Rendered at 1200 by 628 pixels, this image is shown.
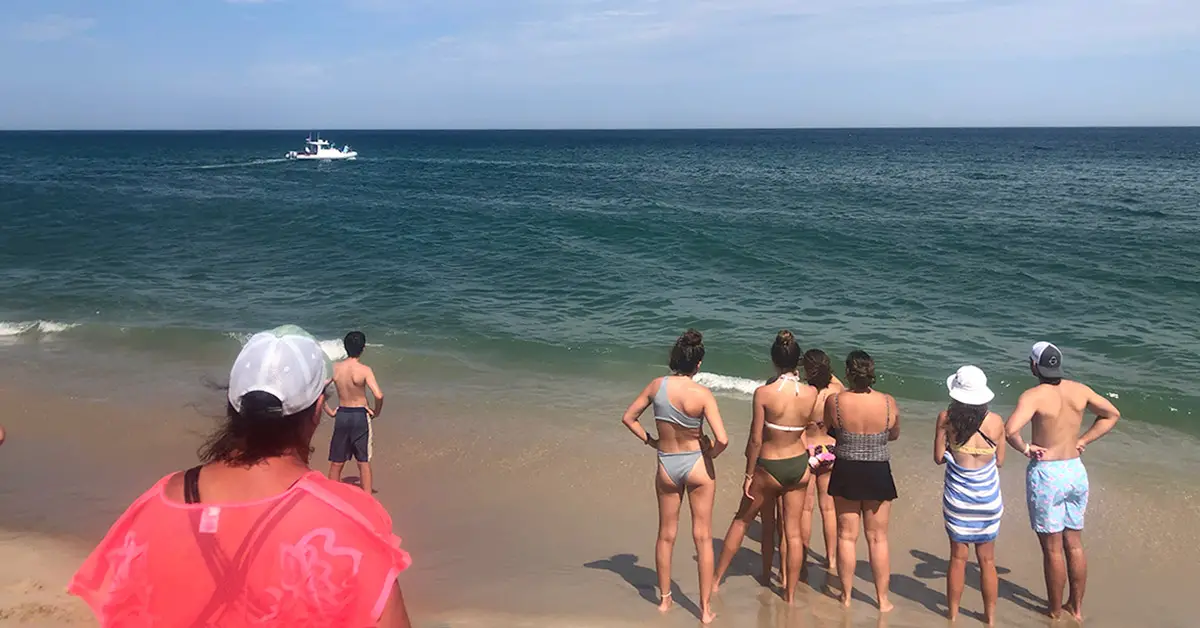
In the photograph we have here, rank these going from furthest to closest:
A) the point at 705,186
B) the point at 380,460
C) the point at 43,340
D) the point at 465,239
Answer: the point at 705,186, the point at 465,239, the point at 43,340, the point at 380,460

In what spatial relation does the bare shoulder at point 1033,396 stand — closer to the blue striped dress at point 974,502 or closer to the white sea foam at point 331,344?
the blue striped dress at point 974,502

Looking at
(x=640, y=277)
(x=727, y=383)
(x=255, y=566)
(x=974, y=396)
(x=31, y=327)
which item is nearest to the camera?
(x=255, y=566)

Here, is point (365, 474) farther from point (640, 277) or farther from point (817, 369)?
point (640, 277)

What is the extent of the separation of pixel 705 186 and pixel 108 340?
2958 cm

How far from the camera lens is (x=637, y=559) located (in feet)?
19.3

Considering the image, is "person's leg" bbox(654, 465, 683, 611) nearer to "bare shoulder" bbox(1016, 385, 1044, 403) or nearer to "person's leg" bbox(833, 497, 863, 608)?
"person's leg" bbox(833, 497, 863, 608)

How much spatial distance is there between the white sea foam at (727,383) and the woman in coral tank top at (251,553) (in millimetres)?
8391

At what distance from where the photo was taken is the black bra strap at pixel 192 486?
176 centimetres

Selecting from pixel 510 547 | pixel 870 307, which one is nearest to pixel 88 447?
pixel 510 547

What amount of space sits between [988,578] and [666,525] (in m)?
2.07

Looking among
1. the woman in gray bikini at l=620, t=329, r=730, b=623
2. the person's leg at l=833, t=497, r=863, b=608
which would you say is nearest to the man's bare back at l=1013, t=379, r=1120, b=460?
the person's leg at l=833, t=497, r=863, b=608

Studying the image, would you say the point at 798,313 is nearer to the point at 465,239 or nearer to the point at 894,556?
the point at 894,556

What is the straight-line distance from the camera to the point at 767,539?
5.34 metres

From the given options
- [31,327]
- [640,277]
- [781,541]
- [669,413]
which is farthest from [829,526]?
[31,327]
